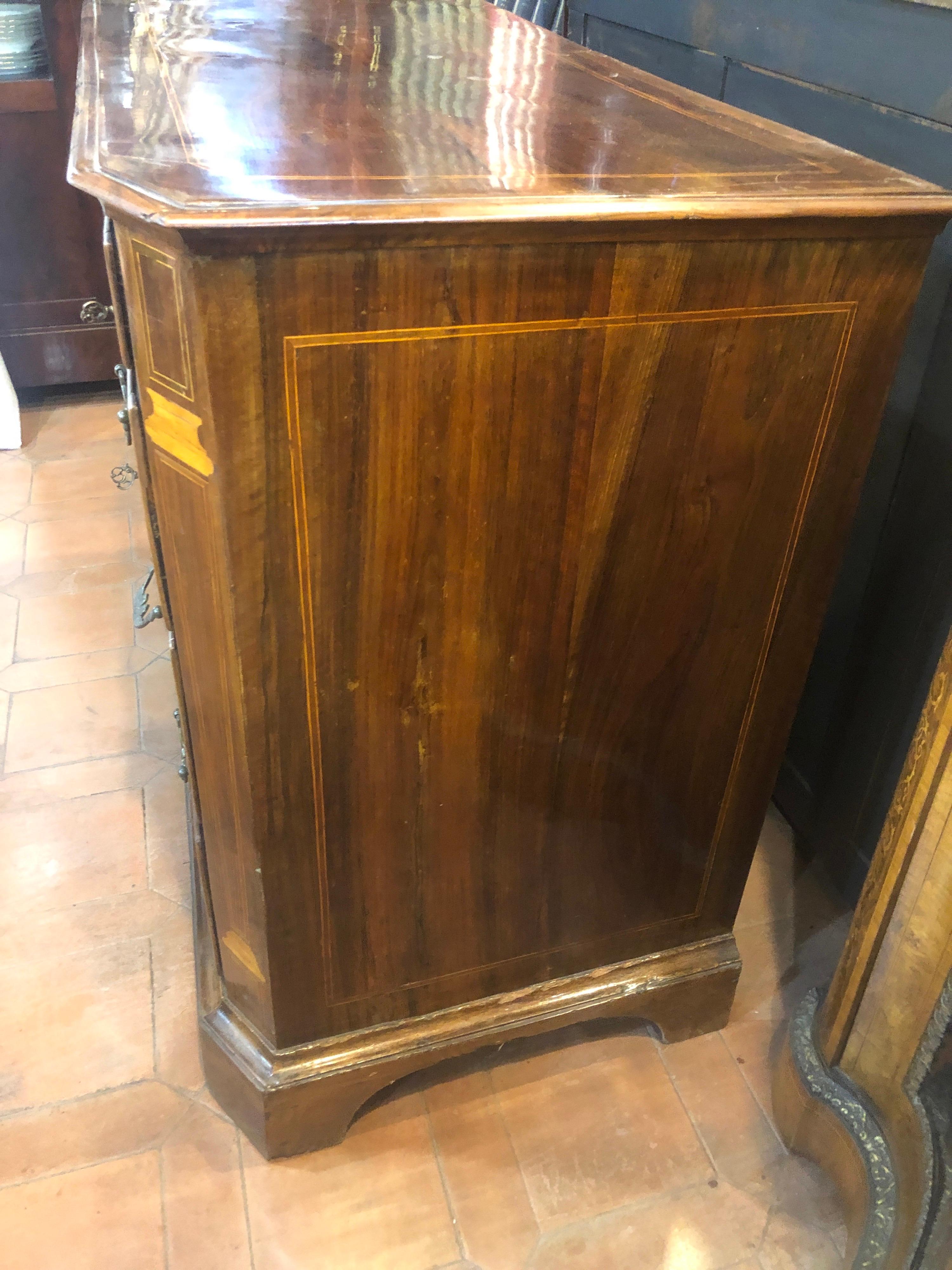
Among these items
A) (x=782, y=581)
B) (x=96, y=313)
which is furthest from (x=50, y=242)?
(x=782, y=581)

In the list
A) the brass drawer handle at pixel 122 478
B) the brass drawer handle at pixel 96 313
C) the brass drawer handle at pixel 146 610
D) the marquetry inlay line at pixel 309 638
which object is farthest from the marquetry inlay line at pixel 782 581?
the brass drawer handle at pixel 96 313

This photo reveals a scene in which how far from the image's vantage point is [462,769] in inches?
40.5

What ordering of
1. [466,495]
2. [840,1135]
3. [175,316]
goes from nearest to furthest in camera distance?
[175,316] → [466,495] → [840,1135]

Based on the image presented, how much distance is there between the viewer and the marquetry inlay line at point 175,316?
702 mm

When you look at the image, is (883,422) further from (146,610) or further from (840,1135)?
(146,610)

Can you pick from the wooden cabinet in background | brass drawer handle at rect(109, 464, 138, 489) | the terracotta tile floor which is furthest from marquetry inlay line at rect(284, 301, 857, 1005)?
the wooden cabinet in background

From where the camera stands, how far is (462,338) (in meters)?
0.76

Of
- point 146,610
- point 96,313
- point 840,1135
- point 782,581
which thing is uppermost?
point 782,581

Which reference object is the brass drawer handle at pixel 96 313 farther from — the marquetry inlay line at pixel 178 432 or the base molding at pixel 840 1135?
the base molding at pixel 840 1135

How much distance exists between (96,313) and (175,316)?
2319mm

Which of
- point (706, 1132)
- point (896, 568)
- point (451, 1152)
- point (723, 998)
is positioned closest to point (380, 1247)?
point (451, 1152)

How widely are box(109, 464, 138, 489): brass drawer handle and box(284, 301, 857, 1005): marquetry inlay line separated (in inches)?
69.8

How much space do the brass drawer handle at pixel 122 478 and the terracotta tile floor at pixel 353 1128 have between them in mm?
1054

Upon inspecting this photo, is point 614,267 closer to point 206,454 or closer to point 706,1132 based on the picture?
point 206,454
